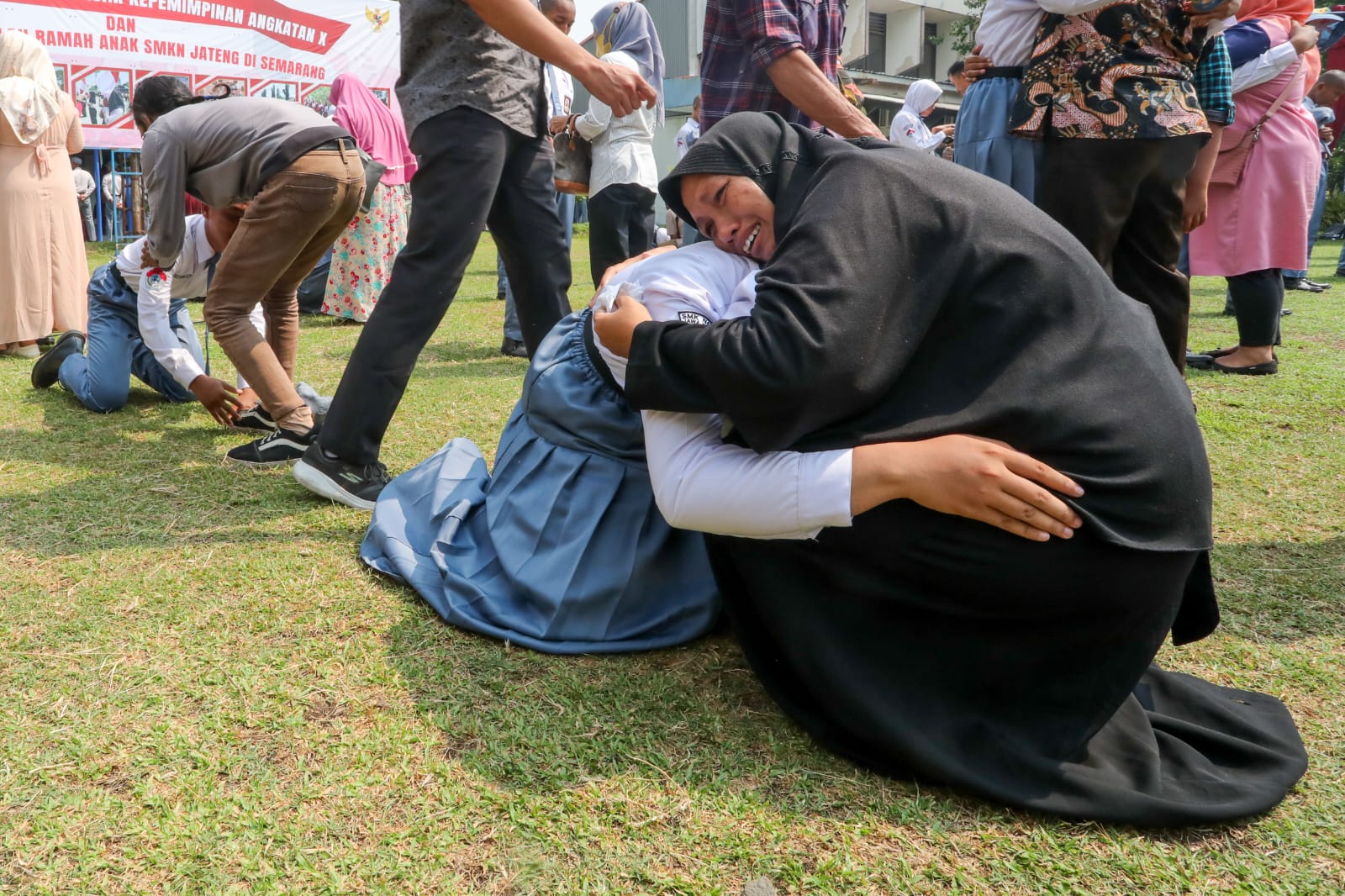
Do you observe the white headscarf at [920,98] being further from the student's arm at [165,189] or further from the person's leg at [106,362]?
the student's arm at [165,189]

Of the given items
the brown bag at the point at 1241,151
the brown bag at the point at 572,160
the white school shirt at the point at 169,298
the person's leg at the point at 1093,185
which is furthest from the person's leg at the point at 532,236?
the brown bag at the point at 1241,151

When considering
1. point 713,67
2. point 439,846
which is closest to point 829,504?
point 439,846

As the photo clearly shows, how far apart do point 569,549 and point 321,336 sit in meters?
4.84

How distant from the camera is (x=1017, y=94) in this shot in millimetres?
2783

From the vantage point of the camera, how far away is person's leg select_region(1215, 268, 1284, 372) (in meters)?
4.92

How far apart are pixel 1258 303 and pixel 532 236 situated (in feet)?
12.4

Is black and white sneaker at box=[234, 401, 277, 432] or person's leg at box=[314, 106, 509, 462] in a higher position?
person's leg at box=[314, 106, 509, 462]

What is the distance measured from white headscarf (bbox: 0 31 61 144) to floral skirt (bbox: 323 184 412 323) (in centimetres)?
183

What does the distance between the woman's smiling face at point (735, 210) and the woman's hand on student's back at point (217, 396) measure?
266 cm

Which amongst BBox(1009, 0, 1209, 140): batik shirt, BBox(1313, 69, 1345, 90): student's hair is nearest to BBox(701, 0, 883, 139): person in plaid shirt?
BBox(1009, 0, 1209, 140): batik shirt

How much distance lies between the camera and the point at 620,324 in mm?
1723

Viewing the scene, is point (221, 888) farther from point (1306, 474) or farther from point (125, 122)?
point (125, 122)

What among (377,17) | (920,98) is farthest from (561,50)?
(377,17)

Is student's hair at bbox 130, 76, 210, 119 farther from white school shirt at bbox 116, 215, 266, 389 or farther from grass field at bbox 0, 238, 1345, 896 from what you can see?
grass field at bbox 0, 238, 1345, 896
